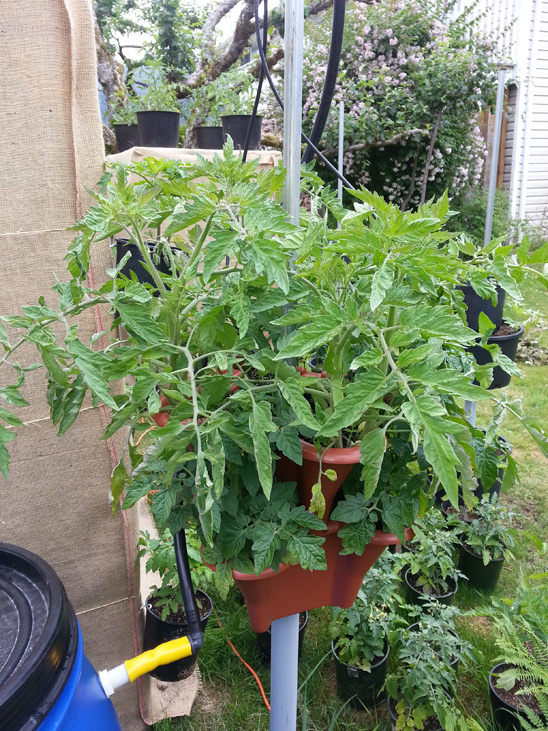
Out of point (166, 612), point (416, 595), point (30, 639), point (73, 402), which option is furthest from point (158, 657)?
point (416, 595)

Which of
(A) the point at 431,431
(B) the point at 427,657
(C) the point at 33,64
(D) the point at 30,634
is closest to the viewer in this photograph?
(A) the point at 431,431

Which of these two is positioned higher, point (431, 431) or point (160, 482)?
point (431, 431)

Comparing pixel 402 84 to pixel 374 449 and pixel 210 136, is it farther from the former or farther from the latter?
pixel 374 449

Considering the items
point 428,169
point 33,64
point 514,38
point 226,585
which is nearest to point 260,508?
point 226,585

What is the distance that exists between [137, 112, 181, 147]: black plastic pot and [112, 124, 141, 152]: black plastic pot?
26 cm

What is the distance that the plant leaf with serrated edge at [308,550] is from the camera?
74 cm

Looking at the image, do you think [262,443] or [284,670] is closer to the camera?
[262,443]

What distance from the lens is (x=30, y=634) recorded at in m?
0.88

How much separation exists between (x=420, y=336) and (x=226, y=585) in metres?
0.43

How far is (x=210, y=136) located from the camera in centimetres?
338

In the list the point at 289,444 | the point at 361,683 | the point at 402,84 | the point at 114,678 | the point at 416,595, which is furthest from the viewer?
the point at 402,84

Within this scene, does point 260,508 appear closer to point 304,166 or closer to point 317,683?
point 304,166

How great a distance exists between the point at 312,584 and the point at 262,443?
0.36 m

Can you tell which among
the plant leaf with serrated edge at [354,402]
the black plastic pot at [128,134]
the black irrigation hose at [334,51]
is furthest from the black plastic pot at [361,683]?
the black plastic pot at [128,134]
